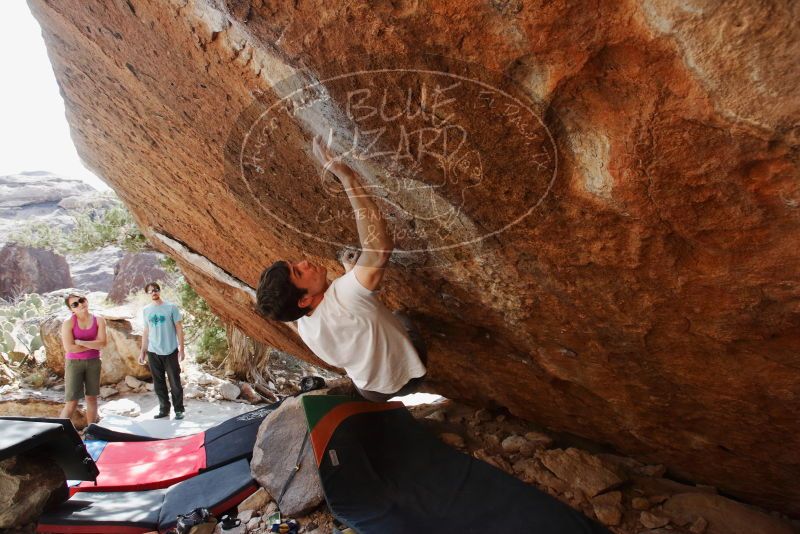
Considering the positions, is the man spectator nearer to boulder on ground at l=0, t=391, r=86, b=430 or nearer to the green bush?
boulder on ground at l=0, t=391, r=86, b=430

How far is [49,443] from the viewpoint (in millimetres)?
2742

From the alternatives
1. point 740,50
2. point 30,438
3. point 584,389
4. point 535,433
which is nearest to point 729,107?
point 740,50

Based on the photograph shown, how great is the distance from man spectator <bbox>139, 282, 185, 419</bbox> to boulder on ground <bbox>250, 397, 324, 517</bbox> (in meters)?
2.24

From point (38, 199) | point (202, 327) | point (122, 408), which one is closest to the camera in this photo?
point (122, 408)

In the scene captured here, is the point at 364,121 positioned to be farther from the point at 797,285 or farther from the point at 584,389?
the point at 584,389

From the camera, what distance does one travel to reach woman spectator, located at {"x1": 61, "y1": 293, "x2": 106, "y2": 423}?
4355mm

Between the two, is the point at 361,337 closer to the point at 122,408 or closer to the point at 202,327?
the point at 122,408

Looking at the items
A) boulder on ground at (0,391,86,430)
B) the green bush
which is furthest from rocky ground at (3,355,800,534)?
the green bush

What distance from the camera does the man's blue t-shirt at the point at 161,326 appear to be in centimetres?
488

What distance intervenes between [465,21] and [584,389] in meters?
2.11

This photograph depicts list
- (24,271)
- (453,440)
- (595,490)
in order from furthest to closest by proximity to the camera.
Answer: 1. (24,271)
2. (453,440)
3. (595,490)

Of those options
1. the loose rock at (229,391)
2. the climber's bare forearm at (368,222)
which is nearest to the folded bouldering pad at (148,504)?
the climber's bare forearm at (368,222)

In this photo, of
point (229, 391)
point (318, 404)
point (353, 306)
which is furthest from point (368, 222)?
point (229, 391)

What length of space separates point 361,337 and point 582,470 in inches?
60.2
